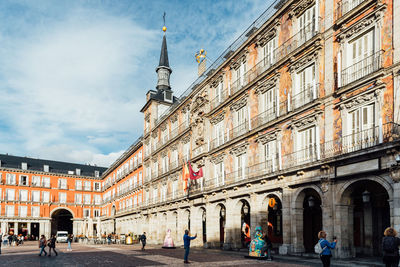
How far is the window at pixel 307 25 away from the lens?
21.2m

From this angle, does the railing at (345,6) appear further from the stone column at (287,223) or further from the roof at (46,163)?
the roof at (46,163)

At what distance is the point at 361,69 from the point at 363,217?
8.45 metres

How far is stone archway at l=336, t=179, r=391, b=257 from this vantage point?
59.0 ft

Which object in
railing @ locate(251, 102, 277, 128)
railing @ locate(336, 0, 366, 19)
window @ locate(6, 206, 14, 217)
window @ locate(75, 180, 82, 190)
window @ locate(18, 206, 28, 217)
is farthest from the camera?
window @ locate(75, 180, 82, 190)

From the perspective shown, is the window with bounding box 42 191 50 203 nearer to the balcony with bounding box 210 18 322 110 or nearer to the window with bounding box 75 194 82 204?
the window with bounding box 75 194 82 204

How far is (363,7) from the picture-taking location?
57.9 ft

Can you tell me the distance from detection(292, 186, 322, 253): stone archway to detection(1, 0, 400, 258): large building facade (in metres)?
0.06

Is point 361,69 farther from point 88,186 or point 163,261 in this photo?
point 88,186

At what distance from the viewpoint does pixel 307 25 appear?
21562 millimetres

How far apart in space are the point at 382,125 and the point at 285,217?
7920 millimetres

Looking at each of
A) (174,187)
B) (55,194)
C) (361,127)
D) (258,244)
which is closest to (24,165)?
(55,194)

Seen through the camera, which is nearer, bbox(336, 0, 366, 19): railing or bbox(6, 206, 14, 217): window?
bbox(336, 0, 366, 19): railing

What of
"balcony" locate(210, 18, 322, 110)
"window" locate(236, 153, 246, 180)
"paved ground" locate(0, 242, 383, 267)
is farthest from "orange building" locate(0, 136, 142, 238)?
"paved ground" locate(0, 242, 383, 267)

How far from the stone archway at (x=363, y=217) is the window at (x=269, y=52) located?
9.58m
